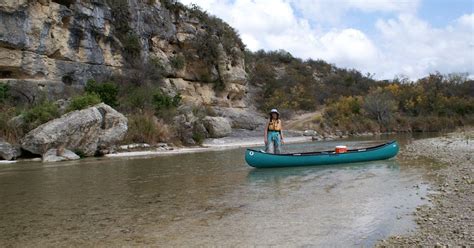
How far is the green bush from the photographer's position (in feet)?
90.6

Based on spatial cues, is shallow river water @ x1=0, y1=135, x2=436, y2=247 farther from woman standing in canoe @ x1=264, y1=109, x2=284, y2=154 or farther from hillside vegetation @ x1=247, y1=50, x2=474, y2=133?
hillside vegetation @ x1=247, y1=50, x2=474, y2=133

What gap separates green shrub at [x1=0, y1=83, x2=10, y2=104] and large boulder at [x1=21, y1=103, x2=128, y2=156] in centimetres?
488

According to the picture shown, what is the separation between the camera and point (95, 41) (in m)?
31.2

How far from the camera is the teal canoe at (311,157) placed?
50.9ft

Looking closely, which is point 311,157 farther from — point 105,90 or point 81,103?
point 105,90

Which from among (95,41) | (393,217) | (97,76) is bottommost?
(393,217)

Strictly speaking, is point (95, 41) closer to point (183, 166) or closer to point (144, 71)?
point (144, 71)

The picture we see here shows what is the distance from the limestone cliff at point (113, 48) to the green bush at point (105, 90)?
1.43 meters

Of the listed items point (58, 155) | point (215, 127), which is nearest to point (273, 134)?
point (58, 155)

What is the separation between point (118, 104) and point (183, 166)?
12.5 metres

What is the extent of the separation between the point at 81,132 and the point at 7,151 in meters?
3.25

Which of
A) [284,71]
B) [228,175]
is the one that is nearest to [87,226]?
[228,175]

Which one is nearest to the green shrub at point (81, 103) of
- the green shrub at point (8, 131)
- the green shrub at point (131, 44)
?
the green shrub at point (8, 131)

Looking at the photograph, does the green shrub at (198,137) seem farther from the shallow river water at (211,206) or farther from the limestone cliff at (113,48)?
the shallow river water at (211,206)
